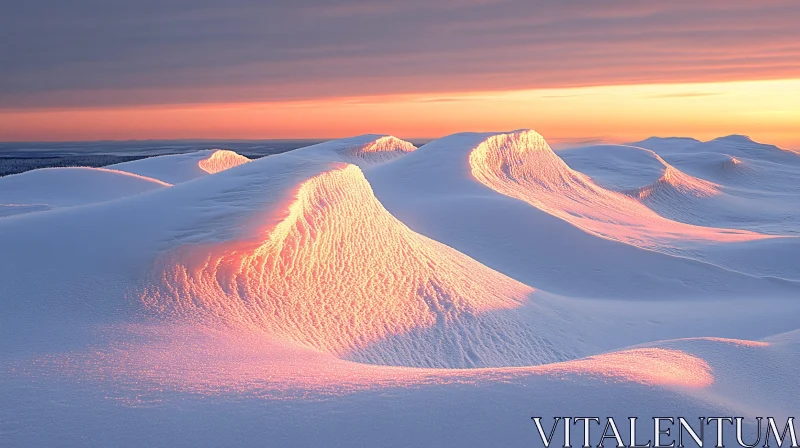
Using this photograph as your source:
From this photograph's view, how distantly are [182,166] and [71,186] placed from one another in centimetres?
888

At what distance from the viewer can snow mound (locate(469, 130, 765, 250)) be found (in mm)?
20953

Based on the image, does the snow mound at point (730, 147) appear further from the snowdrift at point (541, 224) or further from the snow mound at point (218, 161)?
the snow mound at point (218, 161)

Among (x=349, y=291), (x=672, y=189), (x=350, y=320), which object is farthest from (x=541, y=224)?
(x=672, y=189)

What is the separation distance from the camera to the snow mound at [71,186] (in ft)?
Answer: 72.1

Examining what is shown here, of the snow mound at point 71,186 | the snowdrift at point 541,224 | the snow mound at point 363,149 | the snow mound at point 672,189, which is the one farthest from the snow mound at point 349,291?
the snow mound at point 672,189

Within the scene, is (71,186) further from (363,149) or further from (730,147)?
(730,147)

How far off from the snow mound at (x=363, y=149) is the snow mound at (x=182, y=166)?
162 inches

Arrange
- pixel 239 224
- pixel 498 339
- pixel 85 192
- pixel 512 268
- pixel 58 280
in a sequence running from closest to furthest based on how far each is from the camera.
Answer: pixel 58 280
pixel 239 224
pixel 498 339
pixel 512 268
pixel 85 192

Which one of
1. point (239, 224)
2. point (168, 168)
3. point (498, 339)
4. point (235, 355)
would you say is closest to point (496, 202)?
point (498, 339)

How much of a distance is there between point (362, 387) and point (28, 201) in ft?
66.3

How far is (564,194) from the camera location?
2677 centimetres

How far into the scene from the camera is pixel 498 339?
921cm

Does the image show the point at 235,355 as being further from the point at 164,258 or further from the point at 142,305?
the point at 164,258

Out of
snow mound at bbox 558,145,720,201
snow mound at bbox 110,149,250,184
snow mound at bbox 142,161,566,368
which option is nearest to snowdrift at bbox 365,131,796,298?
snow mound at bbox 142,161,566,368
